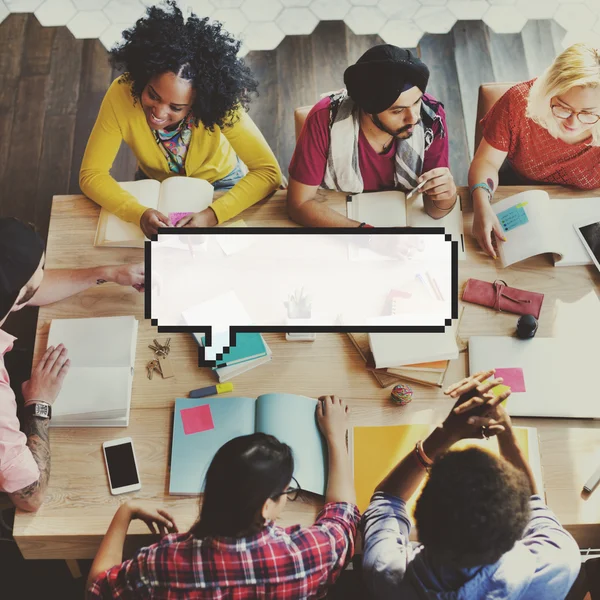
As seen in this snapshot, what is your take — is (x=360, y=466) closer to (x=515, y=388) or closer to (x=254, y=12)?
(x=515, y=388)

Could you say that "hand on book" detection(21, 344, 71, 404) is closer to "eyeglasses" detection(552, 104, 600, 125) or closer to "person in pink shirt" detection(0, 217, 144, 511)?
"person in pink shirt" detection(0, 217, 144, 511)

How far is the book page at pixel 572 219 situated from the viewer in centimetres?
180

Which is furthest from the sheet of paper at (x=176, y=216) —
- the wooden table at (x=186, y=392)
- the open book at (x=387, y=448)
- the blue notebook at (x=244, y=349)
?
the open book at (x=387, y=448)

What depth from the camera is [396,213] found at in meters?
1.88

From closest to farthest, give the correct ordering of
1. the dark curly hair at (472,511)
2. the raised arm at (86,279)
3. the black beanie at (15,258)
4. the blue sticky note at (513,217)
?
the dark curly hair at (472,511) → the black beanie at (15,258) → the raised arm at (86,279) → the blue sticky note at (513,217)

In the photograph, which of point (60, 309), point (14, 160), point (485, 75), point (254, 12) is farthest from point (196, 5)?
point (60, 309)

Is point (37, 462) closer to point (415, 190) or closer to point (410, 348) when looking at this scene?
point (410, 348)

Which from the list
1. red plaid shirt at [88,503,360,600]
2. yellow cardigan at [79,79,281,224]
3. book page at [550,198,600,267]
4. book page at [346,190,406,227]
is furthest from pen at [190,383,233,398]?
book page at [550,198,600,267]

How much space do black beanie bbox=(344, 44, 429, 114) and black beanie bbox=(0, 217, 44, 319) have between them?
892mm

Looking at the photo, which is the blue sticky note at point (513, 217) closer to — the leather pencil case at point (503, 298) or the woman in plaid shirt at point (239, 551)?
the leather pencil case at point (503, 298)

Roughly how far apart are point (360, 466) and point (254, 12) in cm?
253

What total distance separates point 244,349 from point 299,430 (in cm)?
25

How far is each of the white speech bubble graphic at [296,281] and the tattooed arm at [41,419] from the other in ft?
0.90

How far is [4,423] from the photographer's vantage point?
1.46 meters
